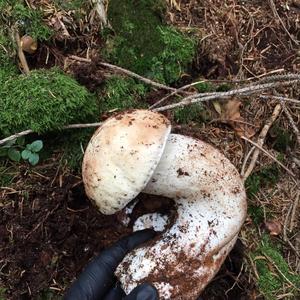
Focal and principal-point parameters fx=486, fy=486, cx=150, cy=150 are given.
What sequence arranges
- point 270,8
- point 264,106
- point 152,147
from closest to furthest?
1. point 152,147
2. point 264,106
3. point 270,8

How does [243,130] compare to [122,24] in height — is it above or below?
below

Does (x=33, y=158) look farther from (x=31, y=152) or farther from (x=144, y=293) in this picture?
(x=144, y=293)

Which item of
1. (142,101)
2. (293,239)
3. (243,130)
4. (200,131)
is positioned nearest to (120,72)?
(142,101)

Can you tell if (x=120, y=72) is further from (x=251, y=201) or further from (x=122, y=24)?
(x=251, y=201)

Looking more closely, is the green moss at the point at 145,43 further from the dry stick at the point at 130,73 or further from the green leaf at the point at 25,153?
the green leaf at the point at 25,153

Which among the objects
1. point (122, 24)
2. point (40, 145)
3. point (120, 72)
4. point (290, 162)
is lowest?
point (290, 162)

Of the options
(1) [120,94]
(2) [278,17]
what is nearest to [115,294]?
(1) [120,94]
